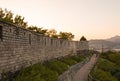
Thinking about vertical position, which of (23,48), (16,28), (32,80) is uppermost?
(16,28)

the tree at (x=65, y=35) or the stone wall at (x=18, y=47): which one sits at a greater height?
the tree at (x=65, y=35)

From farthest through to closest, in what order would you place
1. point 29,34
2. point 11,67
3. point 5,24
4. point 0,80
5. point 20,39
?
point 29,34 → point 20,39 → point 11,67 → point 5,24 → point 0,80

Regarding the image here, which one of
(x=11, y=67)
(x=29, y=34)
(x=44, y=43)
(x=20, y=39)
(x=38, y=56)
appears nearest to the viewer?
(x=11, y=67)

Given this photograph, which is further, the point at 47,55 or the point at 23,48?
the point at 47,55

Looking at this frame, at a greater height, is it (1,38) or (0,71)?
(1,38)

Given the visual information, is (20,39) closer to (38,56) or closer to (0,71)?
(0,71)

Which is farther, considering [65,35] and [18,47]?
[65,35]

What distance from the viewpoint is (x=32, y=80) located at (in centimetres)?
1438

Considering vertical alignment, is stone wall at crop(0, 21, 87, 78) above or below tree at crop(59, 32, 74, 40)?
below

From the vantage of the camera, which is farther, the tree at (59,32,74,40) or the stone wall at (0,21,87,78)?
the tree at (59,32,74,40)

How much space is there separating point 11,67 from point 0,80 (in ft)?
7.24

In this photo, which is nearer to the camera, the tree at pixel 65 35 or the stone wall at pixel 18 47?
the stone wall at pixel 18 47

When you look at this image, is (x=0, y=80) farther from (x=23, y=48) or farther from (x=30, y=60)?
(x=30, y=60)

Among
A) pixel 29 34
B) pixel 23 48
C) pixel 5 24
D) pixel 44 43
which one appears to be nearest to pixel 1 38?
pixel 5 24
